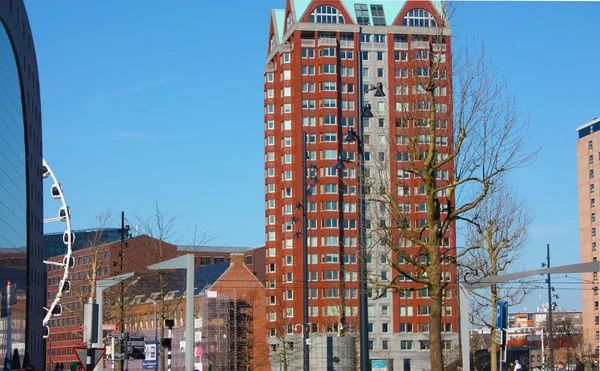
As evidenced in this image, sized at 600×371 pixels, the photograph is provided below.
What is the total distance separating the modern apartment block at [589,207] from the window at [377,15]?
43222 mm

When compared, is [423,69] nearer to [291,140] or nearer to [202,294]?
[291,140]

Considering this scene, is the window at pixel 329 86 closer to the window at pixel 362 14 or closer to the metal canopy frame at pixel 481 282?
the window at pixel 362 14

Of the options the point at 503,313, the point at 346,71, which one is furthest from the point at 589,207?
the point at 503,313

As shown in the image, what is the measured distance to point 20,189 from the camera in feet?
350

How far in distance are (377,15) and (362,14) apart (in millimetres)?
2305

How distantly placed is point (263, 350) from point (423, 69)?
378 ft

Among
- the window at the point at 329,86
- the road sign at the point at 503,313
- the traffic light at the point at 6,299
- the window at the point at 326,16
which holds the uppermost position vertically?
the window at the point at 326,16

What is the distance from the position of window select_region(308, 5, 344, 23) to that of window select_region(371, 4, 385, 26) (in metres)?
5.46

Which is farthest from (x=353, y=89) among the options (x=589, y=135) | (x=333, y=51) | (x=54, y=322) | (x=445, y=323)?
(x=54, y=322)

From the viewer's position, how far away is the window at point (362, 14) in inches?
5748

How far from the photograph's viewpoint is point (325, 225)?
13988 cm

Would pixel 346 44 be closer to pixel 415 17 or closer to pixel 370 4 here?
pixel 370 4

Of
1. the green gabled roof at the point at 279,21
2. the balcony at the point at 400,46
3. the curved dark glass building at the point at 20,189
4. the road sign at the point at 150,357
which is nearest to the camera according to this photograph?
the road sign at the point at 150,357

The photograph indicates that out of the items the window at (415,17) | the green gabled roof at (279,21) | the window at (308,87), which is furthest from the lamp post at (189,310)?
the green gabled roof at (279,21)
